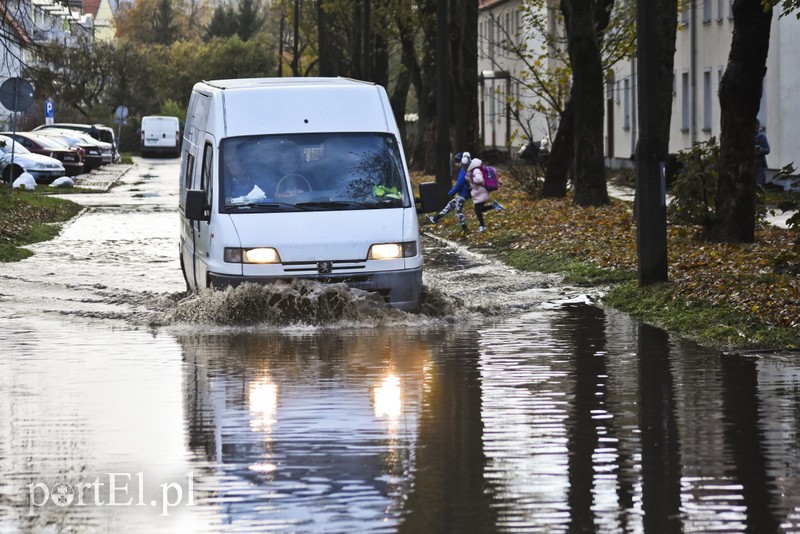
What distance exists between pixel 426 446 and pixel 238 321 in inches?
234

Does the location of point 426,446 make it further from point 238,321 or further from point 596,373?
point 238,321

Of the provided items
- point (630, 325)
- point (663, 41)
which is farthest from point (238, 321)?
point (663, 41)

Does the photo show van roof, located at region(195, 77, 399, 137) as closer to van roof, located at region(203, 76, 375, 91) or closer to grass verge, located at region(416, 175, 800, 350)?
van roof, located at region(203, 76, 375, 91)

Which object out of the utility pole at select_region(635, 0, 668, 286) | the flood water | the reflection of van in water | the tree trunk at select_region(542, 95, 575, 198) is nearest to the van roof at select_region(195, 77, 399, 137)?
the reflection of van in water

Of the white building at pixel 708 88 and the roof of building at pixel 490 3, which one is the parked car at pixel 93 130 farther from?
the white building at pixel 708 88

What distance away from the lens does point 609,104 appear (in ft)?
190

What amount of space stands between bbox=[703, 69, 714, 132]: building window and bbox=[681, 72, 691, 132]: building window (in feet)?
6.55

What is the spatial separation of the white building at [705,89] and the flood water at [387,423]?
710 inches

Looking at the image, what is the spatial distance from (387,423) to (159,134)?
243 feet

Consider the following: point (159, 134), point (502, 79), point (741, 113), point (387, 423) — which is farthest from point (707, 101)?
point (159, 134)

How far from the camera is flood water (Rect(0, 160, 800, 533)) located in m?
6.82

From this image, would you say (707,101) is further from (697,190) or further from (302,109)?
(302,109)

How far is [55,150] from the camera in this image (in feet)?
175

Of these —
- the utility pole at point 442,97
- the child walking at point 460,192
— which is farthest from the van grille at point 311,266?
the utility pole at point 442,97
